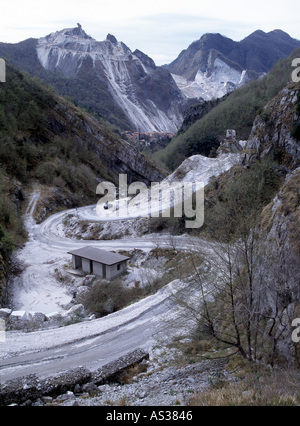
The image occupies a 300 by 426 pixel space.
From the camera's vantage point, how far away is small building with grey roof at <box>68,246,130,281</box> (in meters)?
19.6

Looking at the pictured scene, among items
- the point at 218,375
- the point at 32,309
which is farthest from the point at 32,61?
the point at 218,375

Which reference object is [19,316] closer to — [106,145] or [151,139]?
[106,145]

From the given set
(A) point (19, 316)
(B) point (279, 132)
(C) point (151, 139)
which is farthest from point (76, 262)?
(C) point (151, 139)

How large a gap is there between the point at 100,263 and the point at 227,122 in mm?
58640

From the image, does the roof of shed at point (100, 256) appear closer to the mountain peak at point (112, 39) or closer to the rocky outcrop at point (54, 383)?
the rocky outcrop at point (54, 383)

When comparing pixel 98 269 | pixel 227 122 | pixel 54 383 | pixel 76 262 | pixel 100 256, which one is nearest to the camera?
pixel 54 383

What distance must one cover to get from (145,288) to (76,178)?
30.8 metres

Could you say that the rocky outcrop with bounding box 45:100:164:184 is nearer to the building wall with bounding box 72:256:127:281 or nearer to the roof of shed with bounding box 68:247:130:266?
the roof of shed with bounding box 68:247:130:266

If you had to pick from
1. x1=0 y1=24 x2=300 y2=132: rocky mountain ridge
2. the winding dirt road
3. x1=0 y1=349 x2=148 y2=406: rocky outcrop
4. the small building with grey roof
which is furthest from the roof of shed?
x1=0 y1=24 x2=300 y2=132: rocky mountain ridge

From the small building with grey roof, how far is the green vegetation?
4633cm

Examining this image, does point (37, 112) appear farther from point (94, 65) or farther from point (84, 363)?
point (94, 65)

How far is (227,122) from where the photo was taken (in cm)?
7000

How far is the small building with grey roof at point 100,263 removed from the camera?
19.6 m

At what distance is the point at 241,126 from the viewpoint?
224 feet
